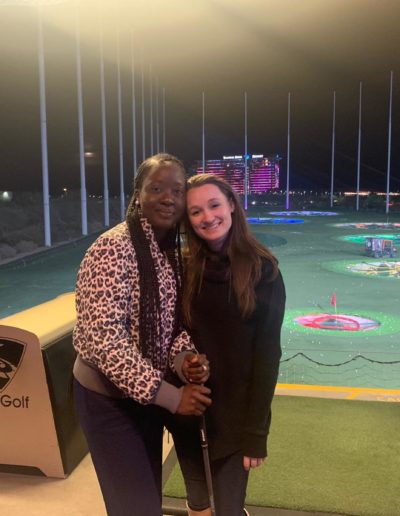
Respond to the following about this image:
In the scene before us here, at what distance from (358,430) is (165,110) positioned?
32083mm

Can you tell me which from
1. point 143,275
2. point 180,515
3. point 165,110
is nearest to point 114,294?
point 143,275

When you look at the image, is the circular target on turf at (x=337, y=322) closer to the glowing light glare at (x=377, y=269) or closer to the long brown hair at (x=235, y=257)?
the glowing light glare at (x=377, y=269)

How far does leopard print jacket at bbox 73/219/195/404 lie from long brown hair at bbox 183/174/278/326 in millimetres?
193

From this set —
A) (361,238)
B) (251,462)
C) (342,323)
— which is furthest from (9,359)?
(361,238)

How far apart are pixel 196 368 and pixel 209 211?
1.56 ft

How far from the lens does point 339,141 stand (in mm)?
36969

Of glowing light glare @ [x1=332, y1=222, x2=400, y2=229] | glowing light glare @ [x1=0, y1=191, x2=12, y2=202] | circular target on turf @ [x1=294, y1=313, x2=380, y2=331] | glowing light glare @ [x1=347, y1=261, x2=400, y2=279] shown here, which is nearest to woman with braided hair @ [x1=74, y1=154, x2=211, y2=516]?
circular target on turf @ [x1=294, y1=313, x2=380, y2=331]

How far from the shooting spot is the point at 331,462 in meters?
2.79

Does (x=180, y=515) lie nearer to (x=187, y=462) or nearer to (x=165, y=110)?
(x=187, y=462)

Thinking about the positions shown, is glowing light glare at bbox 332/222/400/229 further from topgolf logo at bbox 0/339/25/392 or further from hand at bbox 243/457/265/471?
hand at bbox 243/457/265/471

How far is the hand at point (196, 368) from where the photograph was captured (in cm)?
158

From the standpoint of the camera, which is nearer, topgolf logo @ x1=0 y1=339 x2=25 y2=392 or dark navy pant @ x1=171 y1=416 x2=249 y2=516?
dark navy pant @ x1=171 y1=416 x2=249 y2=516

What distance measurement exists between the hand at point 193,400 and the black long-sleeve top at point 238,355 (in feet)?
0.31

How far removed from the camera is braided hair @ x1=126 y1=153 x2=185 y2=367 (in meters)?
1.57
